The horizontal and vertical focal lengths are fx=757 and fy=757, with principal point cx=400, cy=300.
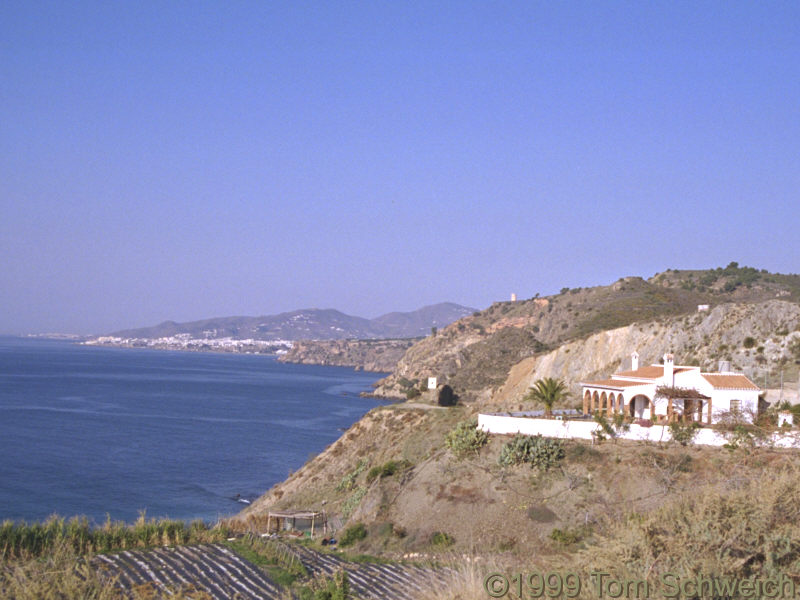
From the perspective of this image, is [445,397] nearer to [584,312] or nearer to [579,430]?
[579,430]

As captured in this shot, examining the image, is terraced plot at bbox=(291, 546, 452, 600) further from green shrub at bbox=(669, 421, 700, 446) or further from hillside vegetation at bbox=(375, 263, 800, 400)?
hillside vegetation at bbox=(375, 263, 800, 400)

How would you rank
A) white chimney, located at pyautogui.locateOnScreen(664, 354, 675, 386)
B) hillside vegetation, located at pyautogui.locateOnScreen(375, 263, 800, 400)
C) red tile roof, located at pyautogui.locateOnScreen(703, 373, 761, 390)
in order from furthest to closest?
1. hillside vegetation, located at pyautogui.locateOnScreen(375, 263, 800, 400)
2. white chimney, located at pyautogui.locateOnScreen(664, 354, 675, 386)
3. red tile roof, located at pyautogui.locateOnScreen(703, 373, 761, 390)

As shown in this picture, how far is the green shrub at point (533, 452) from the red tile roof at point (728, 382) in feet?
23.1

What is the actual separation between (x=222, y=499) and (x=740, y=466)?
27.5 meters

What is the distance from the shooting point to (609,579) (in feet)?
27.0

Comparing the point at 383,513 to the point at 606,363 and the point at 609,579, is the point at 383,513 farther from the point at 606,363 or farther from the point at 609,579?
the point at 606,363

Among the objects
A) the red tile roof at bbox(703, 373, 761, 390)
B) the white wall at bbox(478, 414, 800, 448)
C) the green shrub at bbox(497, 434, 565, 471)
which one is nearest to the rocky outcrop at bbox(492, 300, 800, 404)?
the red tile roof at bbox(703, 373, 761, 390)

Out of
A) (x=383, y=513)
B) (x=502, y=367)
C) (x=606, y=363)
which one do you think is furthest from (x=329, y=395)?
(x=383, y=513)

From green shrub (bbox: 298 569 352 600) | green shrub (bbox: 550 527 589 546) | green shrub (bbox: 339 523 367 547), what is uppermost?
green shrub (bbox: 298 569 352 600)

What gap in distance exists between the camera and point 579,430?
26594mm

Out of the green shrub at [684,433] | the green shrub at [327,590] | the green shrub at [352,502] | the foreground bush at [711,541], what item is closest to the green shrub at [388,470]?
the green shrub at [352,502]

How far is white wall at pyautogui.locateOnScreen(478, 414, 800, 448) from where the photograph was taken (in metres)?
24.6

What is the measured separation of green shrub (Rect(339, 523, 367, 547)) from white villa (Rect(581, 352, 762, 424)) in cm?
1109

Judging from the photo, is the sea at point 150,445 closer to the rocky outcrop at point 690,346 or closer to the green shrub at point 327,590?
the rocky outcrop at point 690,346
